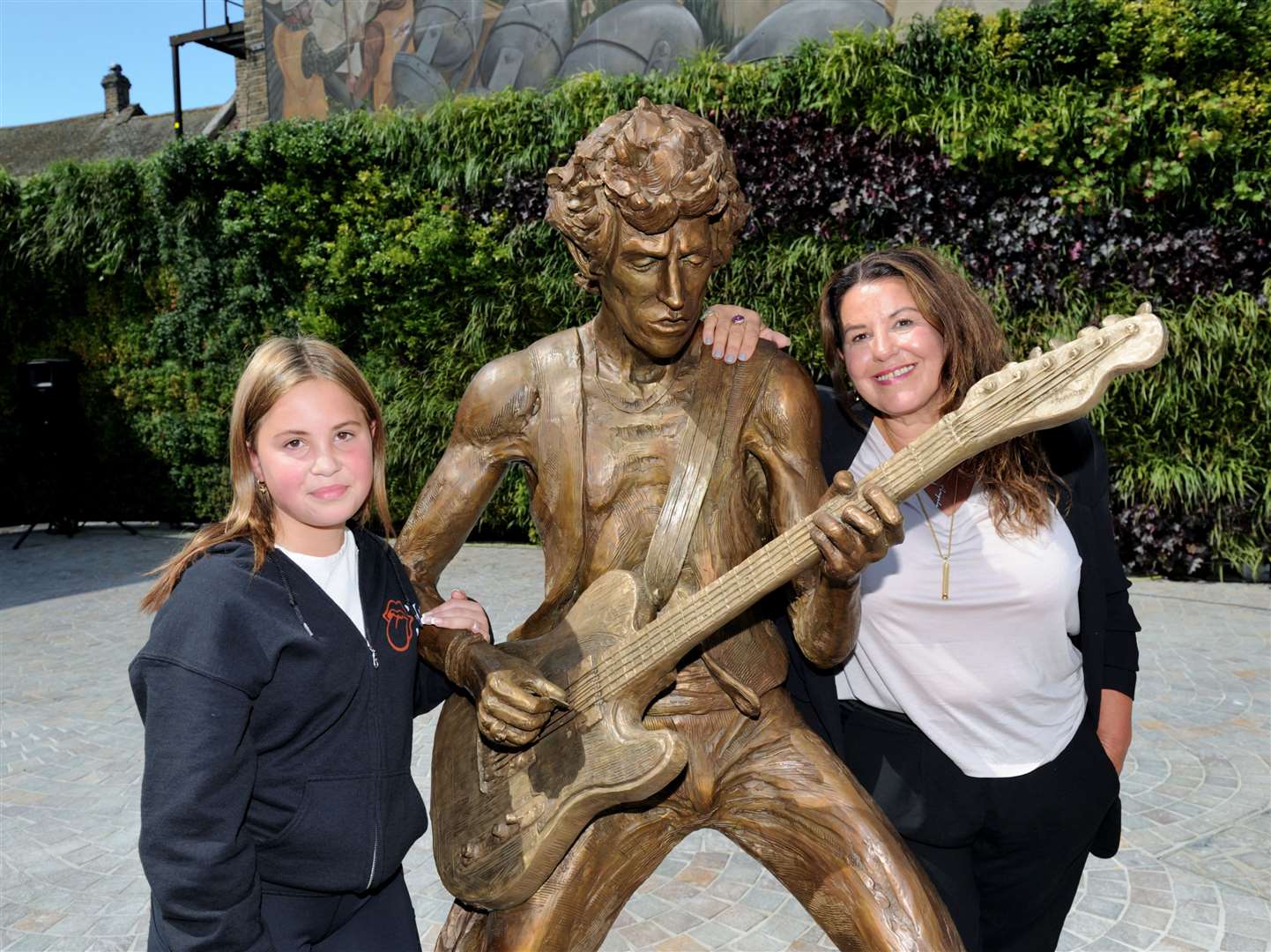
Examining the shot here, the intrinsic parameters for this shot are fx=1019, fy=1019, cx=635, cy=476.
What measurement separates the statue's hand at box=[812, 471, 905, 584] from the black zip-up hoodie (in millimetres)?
765

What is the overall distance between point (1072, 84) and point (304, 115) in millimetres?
9720

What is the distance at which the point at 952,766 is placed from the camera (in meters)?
2.00

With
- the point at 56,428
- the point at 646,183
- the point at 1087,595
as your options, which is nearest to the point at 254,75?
the point at 56,428

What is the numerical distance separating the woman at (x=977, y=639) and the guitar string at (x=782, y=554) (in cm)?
40

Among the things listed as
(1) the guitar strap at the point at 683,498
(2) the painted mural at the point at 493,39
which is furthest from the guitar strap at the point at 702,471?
(2) the painted mural at the point at 493,39

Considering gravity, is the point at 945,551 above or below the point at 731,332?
below

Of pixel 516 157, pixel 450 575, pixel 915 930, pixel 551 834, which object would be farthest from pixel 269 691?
pixel 516 157

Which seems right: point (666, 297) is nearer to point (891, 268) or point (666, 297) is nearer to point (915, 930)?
point (891, 268)

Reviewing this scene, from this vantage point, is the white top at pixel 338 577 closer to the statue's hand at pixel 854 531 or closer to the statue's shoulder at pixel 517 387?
the statue's shoulder at pixel 517 387

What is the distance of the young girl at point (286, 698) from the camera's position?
143cm

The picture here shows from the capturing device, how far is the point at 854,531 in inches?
62.7

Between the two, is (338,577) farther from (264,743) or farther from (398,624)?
(264,743)

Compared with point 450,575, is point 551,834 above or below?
above

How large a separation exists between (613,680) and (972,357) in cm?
91
